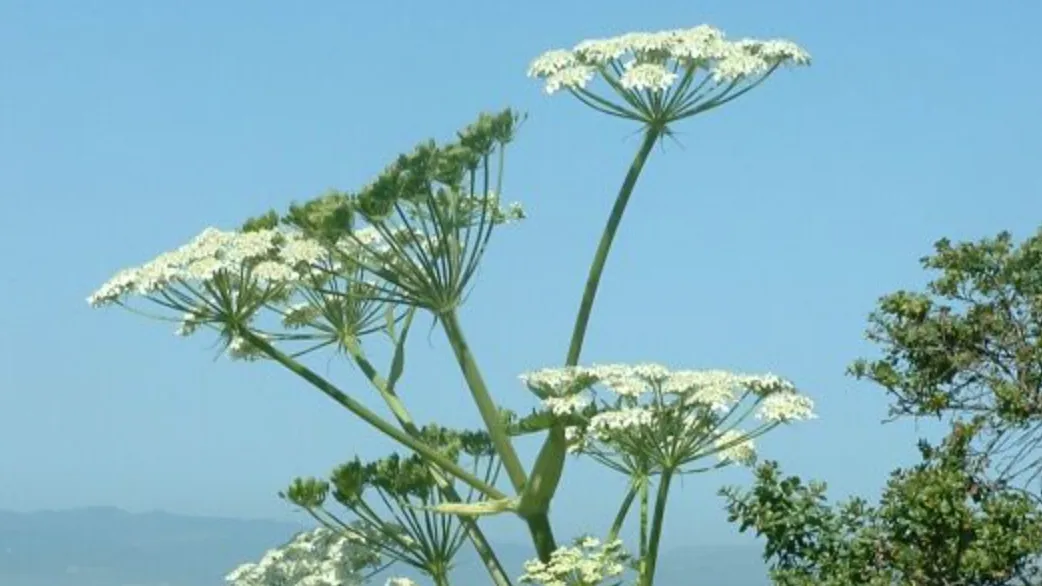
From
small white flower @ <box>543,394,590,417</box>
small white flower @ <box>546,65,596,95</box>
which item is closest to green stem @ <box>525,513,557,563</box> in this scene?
small white flower @ <box>543,394,590,417</box>

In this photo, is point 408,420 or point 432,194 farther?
point 408,420

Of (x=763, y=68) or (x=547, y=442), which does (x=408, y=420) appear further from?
(x=763, y=68)

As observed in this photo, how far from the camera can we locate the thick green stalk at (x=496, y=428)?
19.1 metres

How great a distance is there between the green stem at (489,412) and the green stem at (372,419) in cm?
23

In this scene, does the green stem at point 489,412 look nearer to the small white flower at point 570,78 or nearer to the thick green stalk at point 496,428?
the thick green stalk at point 496,428

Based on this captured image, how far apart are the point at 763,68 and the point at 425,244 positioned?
2.98m

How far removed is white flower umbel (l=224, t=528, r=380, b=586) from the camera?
66.3 ft

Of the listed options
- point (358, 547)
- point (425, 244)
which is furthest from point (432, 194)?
point (358, 547)

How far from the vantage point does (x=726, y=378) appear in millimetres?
17500

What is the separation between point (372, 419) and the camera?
752 inches

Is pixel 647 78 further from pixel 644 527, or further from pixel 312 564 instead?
pixel 312 564

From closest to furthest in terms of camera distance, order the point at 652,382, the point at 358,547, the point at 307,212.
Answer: the point at 652,382 → the point at 307,212 → the point at 358,547

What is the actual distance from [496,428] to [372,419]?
3.37 feet

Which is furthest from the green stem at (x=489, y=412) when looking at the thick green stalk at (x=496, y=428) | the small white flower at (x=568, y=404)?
the small white flower at (x=568, y=404)
